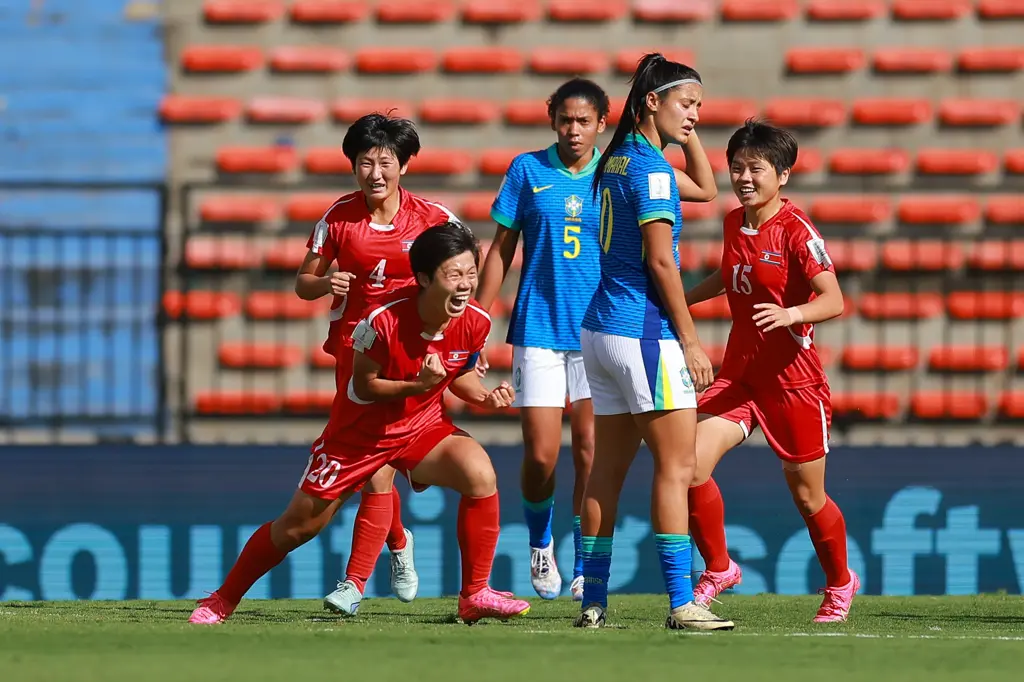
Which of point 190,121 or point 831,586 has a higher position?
point 190,121

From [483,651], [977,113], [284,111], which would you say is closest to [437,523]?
[483,651]

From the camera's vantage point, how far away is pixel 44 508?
8.67 metres

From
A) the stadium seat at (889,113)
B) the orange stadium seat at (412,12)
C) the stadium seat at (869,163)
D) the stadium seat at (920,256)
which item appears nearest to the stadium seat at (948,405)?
the stadium seat at (920,256)

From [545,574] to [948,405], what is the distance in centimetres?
413

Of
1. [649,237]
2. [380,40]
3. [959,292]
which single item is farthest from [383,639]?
A: [380,40]

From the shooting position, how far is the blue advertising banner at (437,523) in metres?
8.66

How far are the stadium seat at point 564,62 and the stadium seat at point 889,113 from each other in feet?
6.15

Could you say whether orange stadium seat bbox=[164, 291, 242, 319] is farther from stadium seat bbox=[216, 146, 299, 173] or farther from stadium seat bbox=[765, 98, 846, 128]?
stadium seat bbox=[765, 98, 846, 128]

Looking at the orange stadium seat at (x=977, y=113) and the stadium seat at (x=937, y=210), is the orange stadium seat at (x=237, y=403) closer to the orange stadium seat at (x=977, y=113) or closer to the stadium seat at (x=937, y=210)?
the stadium seat at (x=937, y=210)

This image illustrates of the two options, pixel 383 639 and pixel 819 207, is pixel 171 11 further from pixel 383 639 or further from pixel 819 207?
pixel 383 639

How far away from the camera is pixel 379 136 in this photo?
20.9 feet

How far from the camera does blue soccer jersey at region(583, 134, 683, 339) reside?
535 centimetres

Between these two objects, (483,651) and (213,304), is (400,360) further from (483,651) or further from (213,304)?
(213,304)

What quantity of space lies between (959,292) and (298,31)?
5097 mm
